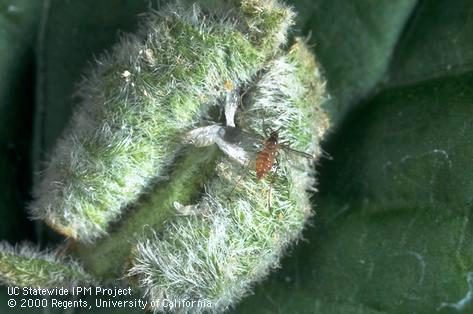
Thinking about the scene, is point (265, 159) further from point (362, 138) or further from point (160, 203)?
point (362, 138)

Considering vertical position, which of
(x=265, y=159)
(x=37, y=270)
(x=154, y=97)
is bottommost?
(x=37, y=270)

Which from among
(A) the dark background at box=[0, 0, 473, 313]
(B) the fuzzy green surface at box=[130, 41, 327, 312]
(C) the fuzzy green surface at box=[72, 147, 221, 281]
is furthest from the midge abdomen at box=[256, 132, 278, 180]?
(A) the dark background at box=[0, 0, 473, 313]

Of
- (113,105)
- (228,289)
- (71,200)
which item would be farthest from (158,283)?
(113,105)

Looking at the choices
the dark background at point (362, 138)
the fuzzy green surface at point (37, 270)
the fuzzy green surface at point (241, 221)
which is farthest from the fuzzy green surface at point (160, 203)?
the dark background at point (362, 138)

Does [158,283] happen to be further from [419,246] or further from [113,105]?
[419,246]

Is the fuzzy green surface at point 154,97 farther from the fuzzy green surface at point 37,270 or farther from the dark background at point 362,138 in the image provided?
the dark background at point 362,138

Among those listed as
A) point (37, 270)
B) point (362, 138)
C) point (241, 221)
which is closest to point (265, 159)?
point (241, 221)
